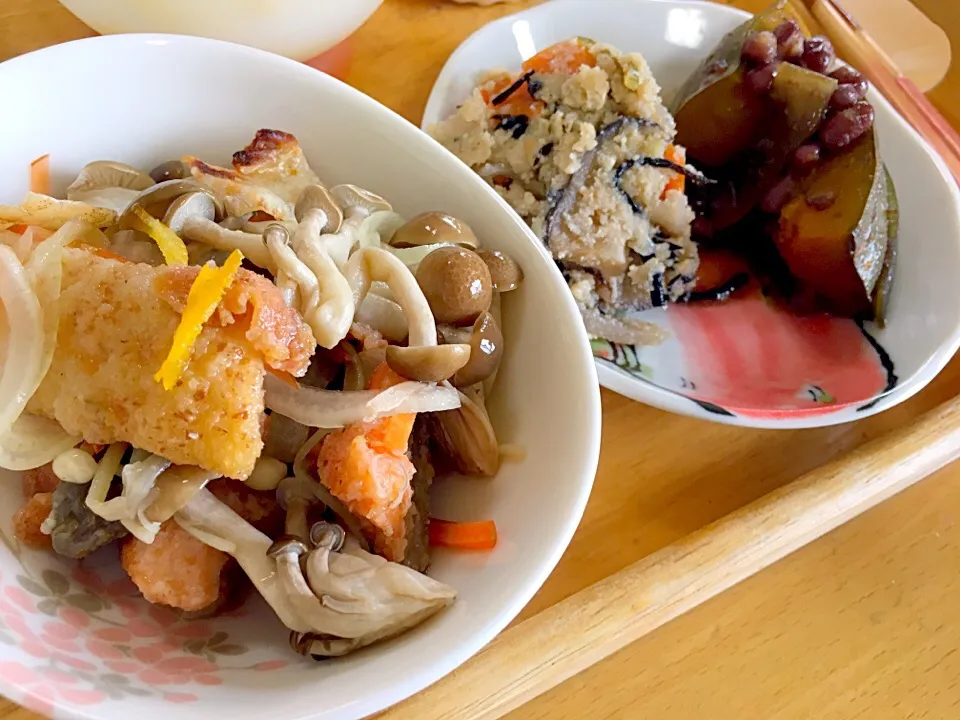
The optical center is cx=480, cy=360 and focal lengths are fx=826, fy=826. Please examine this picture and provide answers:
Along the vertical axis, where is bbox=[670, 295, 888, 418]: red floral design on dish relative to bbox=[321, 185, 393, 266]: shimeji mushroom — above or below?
below

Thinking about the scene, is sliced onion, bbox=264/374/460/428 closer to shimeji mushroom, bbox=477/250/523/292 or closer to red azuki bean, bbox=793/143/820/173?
shimeji mushroom, bbox=477/250/523/292

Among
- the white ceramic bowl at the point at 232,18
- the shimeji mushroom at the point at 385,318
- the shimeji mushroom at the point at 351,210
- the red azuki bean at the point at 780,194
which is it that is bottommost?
the red azuki bean at the point at 780,194

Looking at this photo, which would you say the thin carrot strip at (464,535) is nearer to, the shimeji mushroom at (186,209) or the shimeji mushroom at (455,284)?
the shimeji mushroom at (455,284)

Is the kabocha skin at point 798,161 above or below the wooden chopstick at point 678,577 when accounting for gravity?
above

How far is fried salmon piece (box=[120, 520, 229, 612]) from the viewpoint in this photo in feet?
2.00

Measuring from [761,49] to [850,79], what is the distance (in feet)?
0.47

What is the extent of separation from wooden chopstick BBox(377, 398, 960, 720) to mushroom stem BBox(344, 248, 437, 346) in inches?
11.6

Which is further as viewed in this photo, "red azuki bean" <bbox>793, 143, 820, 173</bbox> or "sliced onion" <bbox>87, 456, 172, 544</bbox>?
"red azuki bean" <bbox>793, 143, 820, 173</bbox>

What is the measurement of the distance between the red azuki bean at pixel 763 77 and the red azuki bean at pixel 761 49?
0.01 meters

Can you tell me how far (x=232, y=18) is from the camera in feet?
2.98

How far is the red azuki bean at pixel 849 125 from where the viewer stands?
1.16m

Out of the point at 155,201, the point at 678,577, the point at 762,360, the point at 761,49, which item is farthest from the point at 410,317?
the point at 761,49

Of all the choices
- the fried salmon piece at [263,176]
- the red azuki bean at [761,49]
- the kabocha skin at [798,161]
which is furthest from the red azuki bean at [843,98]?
the fried salmon piece at [263,176]

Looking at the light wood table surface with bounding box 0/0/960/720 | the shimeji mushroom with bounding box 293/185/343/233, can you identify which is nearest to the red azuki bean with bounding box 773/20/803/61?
the light wood table surface with bounding box 0/0/960/720
